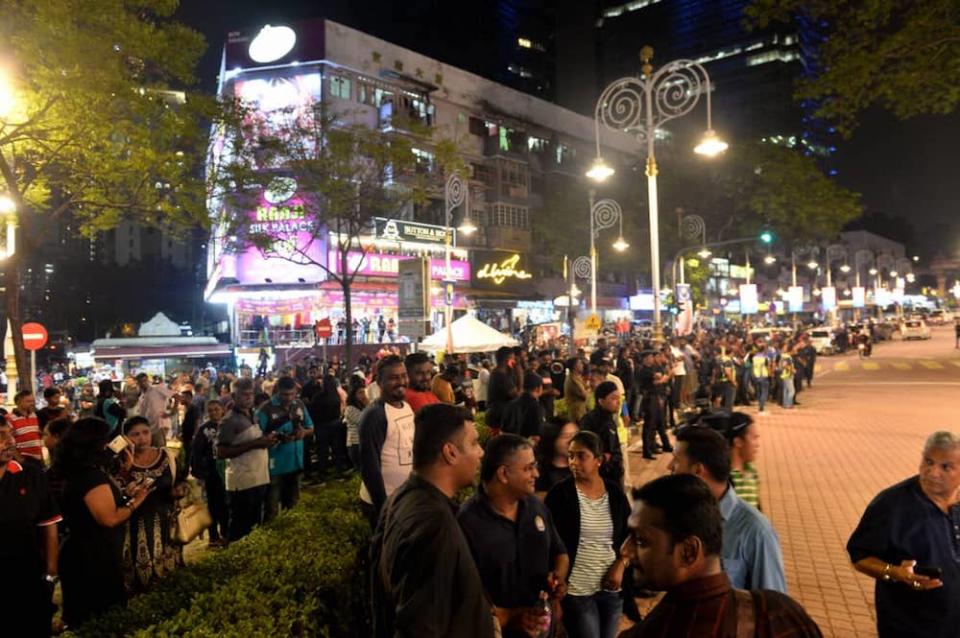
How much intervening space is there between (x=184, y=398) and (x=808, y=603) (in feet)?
38.0

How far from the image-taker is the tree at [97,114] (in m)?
10.9

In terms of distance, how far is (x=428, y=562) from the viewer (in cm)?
232

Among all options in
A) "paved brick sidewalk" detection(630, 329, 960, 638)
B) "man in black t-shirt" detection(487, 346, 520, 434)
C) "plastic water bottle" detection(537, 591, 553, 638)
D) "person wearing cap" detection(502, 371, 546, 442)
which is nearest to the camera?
"plastic water bottle" detection(537, 591, 553, 638)

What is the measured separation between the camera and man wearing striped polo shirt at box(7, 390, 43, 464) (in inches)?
313

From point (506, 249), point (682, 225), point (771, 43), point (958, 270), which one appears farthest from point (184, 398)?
point (958, 270)

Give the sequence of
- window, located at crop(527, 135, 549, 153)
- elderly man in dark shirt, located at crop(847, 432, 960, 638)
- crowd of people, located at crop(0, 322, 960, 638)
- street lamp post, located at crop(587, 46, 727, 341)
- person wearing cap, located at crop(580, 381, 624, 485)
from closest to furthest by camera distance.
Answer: crowd of people, located at crop(0, 322, 960, 638)
elderly man in dark shirt, located at crop(847, 432, 960, 638)
person wearing cap, located at crop(580, 381, 624, 485)
street lamp post, located at crop(587, 46, 727, 341)
window, located at crop(527, 135, 549, 153)

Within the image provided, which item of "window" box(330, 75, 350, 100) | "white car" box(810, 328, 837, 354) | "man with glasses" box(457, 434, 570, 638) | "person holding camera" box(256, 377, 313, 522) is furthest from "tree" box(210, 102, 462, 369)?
"white car" box(810, 328, 837, 354)

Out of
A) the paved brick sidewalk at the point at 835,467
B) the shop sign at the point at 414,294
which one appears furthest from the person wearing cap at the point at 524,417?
the shop sign at the point at 414,294

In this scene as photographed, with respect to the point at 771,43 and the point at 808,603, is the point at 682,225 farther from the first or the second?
the point at 771,43

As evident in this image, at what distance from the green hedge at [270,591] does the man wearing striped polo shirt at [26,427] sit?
469 centimetres

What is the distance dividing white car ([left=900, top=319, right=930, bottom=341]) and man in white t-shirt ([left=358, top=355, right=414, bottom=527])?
55657 millimetres

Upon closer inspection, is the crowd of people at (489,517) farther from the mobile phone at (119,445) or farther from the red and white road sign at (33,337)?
the red and white road sign at (33,337)

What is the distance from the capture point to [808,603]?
5660 millimetres

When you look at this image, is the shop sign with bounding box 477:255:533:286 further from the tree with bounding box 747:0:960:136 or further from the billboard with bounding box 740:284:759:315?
the tree with bounding box 747:0:960:136
